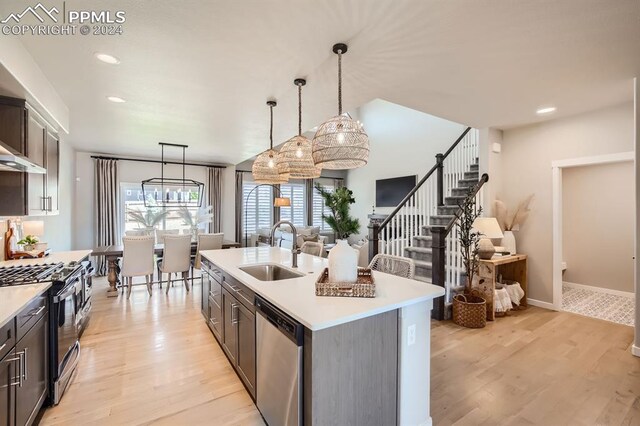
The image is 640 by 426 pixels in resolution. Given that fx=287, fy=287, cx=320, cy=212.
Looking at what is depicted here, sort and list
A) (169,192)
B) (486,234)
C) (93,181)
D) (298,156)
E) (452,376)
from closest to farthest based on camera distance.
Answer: (452,376), (298,156), (486,234), (93,181), (169,192)

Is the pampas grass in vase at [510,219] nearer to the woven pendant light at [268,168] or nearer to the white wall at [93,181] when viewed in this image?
the woven pendant light at [268,168]

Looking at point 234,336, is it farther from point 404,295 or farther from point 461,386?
point 461,386

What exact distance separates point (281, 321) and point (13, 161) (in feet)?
7.23

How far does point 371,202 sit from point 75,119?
23.6 ft

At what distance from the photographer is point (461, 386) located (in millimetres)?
2312

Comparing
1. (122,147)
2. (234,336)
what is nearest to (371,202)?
(122,147)

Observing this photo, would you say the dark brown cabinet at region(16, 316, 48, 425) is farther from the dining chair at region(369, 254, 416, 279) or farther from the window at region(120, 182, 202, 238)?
the window at region(120, 182, 202, 238)

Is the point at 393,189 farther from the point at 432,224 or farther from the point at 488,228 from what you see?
the point at 488,228

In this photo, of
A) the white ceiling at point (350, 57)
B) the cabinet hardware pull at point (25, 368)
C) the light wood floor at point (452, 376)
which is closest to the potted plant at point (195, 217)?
the white ceiling at point (350, 57)

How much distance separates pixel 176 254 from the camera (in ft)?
16.0

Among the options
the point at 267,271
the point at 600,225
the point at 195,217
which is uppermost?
Result: the point at 195,217

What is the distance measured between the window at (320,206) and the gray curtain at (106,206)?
5.60 meters

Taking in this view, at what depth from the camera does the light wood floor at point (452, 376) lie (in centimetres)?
202

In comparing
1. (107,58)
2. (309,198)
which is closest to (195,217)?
(309,198)
